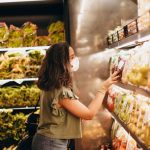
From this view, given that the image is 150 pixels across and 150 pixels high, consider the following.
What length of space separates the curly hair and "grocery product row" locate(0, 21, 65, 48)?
1888mm

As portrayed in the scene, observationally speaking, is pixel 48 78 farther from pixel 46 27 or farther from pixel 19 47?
pixel 46 27

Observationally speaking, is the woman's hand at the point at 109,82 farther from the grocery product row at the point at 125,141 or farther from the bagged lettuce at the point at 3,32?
the bagged lettuce at the point at 3,32

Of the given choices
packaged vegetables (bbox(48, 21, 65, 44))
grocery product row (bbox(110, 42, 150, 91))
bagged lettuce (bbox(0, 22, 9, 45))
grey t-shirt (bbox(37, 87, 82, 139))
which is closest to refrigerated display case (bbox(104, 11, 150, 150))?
→ grocery product row (bbox(110, 42, 150, 91))

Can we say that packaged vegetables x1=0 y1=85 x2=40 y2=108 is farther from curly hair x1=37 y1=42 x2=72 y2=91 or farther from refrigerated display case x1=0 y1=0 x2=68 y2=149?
curly hair x1=37 y1=42 x2=72 y2=91

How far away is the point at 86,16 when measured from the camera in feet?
14.1

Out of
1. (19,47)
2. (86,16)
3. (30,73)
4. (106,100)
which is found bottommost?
(106,100)

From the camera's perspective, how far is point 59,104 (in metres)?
2.56

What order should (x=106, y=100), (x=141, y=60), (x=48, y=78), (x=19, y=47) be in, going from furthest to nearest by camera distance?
1. (x=19, y=47)
2. (x=106, y=100)
3. (x=48, y=78)
4. (x=141, y=60)

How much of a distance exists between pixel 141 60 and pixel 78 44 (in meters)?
1.94

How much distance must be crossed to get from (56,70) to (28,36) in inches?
82.5

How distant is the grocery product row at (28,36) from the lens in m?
4.52

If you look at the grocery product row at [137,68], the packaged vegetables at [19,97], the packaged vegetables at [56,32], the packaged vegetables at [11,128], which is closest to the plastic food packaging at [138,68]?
the grocery product row at [137,68]

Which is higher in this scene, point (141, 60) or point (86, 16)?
point (86, 16)

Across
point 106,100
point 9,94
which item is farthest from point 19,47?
point 106,100
